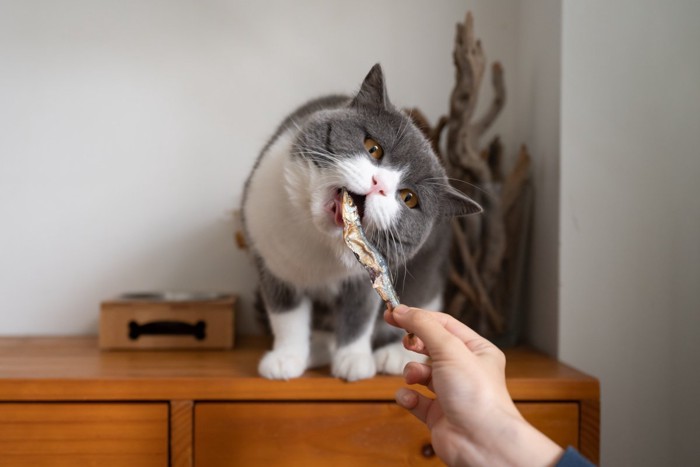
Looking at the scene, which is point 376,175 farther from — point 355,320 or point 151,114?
point 151,114

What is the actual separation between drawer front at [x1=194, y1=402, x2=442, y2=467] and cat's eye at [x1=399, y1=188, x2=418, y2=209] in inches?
13.9

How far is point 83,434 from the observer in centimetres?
90

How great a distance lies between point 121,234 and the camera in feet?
4.66

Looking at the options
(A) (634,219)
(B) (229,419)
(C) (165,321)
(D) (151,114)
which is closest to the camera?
(B) (229,419)

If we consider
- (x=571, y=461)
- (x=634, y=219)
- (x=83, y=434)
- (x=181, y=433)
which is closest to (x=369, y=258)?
(x=571, y=461)

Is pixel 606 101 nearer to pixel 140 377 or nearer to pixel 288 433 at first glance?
pixel 288 433

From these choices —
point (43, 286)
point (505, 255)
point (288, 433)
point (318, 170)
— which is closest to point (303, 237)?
point (318, 170)

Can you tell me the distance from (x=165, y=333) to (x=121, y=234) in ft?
Answer: 1.11

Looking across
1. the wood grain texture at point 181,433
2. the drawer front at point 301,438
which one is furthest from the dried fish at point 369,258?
the wood grain texture at point 181,433

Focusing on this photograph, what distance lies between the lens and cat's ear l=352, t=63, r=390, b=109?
0.89 m

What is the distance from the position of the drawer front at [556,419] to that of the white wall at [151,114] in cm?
77

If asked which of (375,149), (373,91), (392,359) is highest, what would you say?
(373,91)

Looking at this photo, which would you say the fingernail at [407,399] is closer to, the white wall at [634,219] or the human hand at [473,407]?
the human hand at [473,407]

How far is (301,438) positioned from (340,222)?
0.38 metres
